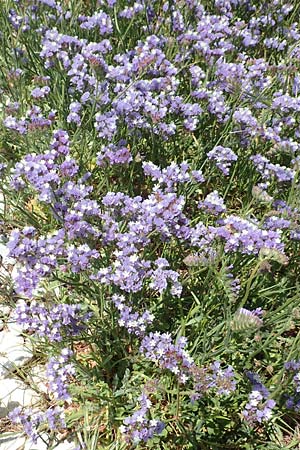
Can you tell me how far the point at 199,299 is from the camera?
2.55 metres

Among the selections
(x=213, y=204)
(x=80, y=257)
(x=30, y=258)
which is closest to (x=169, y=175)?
(x=213, y=204)

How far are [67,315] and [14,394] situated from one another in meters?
0.68

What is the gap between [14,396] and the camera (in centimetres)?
248

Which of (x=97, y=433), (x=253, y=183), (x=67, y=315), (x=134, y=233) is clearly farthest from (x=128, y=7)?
(x=97, y=433)

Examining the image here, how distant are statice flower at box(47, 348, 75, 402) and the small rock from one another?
45 cm

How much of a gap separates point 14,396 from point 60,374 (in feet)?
1.77

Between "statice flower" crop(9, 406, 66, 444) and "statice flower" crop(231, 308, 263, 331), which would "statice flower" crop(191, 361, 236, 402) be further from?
"statice flower" crop(9, 406, 66, 444)

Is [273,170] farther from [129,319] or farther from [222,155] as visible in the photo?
[129,319]

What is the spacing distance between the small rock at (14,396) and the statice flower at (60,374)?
1.48 feet

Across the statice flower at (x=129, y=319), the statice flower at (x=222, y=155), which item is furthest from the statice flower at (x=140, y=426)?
the statice flower at (x=222, y=155)

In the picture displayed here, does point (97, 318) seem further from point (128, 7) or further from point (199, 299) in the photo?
point (128, 7)

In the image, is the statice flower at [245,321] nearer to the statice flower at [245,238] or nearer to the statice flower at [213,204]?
the statice flower at [245,238]

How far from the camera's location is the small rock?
8.02ft

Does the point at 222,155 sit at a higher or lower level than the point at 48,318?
higher
